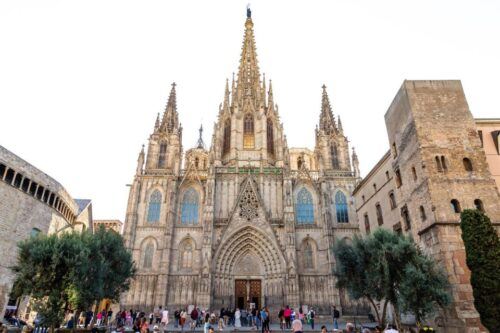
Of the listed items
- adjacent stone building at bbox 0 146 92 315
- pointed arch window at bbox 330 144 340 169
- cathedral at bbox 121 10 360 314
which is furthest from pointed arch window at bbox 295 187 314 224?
adjacent stone building at bbox 0 146 92 315

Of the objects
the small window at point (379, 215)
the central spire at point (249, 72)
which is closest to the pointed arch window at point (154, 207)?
the central spire at point (249, 72)

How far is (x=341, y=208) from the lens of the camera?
3334 cm

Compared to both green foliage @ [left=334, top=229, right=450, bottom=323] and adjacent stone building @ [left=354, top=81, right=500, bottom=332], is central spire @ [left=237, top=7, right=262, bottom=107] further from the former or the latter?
green foliage @ [left=334, top=229, right=450, bottom=323]

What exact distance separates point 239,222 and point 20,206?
18.3 m

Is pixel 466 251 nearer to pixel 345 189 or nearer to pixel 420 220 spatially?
pixel 420 220

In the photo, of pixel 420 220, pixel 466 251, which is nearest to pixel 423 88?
pixel 420 220

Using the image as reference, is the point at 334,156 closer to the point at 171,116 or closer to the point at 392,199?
the point at 392,199

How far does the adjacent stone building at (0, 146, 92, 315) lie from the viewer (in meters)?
22.4

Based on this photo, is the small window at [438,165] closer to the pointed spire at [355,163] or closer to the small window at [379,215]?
the small window at [379,215]

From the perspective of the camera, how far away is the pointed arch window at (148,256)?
1179 inches

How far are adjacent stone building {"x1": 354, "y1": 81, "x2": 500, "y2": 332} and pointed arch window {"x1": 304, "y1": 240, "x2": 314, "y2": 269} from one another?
13.4m

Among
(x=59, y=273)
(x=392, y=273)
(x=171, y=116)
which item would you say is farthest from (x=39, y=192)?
(x=392, y=273)

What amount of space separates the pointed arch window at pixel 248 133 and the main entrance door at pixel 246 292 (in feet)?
51.3

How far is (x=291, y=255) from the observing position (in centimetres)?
2909
